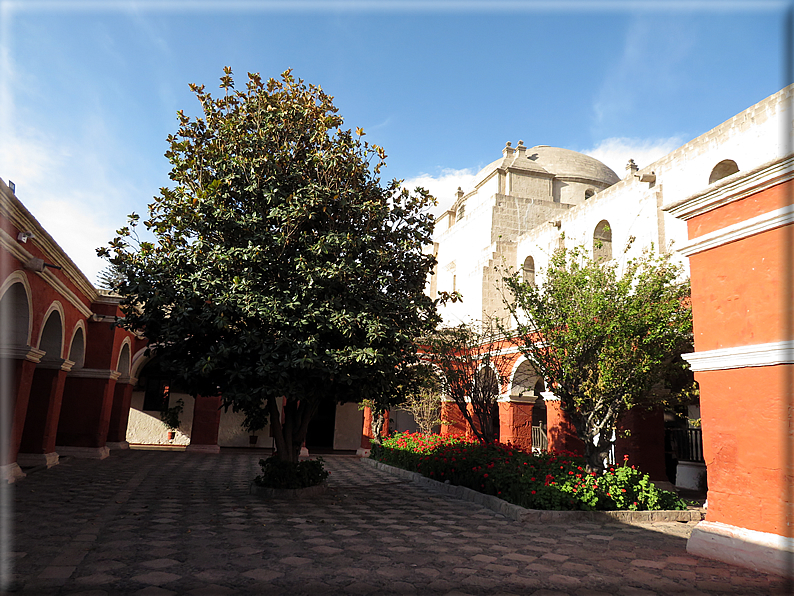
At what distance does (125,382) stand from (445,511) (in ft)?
42.3

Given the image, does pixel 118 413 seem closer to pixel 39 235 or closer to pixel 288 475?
pixel 39 235

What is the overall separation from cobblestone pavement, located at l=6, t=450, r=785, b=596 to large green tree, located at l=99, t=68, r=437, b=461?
1.96 meters

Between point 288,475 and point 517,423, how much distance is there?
8.58 metres

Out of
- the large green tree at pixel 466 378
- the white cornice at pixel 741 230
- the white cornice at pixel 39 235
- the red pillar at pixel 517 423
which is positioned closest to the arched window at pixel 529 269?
the red pillar at pixel 517 423

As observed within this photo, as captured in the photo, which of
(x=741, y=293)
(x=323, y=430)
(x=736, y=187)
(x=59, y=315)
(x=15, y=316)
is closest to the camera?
(x=741, y=293)

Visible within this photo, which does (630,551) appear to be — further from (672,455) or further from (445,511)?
(672,455)

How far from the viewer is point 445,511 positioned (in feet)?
30.9

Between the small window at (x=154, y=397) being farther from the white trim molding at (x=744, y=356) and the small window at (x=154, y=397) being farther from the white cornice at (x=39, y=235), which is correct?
the white trim molding at (x=744, y=356)

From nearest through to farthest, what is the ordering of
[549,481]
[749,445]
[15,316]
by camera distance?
[749,445], [549,481], [15,316]

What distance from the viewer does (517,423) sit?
54.1ft

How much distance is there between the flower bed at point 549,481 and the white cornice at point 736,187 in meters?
4.61

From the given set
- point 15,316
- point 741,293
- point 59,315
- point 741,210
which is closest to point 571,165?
point 741,210

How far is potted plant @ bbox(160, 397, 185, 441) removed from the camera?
22188mm

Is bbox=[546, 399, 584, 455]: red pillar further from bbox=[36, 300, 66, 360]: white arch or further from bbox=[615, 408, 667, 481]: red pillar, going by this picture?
bbox=[36, 300, 66, 360]: white arch
